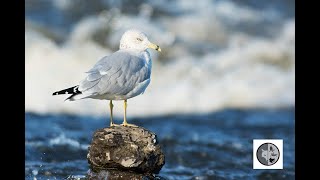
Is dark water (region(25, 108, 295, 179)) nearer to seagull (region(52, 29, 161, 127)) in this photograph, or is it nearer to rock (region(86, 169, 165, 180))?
rock (region(86, 169, 165, 180))

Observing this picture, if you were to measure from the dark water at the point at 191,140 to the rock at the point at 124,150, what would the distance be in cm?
229

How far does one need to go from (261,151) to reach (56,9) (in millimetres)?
4549

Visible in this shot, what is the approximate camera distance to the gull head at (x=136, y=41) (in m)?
7.96

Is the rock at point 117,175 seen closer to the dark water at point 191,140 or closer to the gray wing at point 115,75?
the gray wing at point 115,75

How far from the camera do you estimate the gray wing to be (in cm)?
771

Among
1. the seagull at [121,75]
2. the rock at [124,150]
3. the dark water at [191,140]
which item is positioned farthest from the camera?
the dark water at [191,140]

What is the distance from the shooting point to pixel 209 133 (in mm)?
12305

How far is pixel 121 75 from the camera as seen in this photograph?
7.82 metres

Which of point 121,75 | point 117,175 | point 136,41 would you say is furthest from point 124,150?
point 136,41

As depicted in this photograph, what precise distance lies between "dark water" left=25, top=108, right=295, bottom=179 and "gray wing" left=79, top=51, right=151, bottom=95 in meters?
2.65

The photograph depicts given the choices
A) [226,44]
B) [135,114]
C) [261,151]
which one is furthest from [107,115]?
[261,151]

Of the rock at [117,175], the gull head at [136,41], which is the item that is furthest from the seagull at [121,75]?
the rock at [117,175]

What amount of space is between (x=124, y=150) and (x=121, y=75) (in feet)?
2.21
